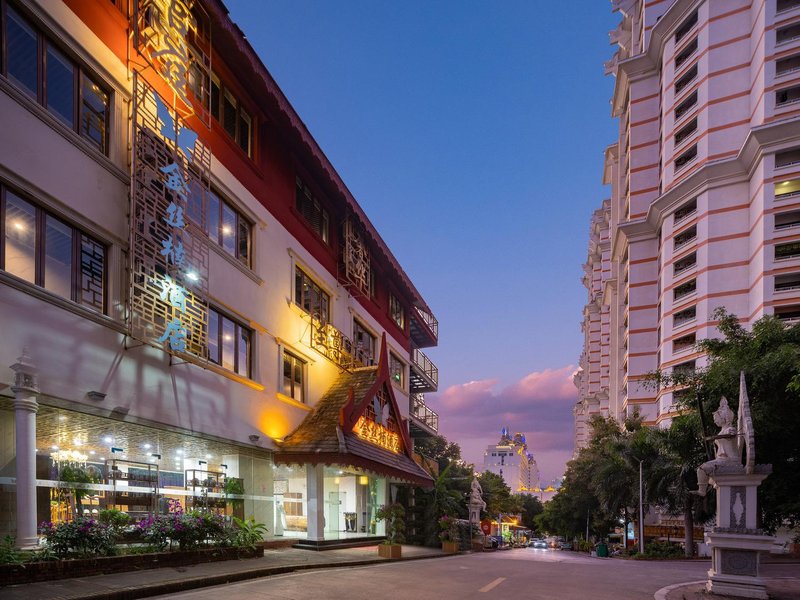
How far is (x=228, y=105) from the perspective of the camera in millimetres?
19234

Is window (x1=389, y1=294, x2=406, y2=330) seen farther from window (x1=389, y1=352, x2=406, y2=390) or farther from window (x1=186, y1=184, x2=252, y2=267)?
window (x1=186, y1=184, x2=252, y2=267)

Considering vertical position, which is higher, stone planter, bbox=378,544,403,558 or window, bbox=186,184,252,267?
window, bbox=186,184,252,267

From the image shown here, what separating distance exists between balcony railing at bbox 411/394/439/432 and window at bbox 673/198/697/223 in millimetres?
28041

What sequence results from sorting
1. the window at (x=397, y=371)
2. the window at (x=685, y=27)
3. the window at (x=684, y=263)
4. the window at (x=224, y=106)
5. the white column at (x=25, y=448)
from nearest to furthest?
the white column at (x=25, y=448), the window at (x=224, y=106), the window at (x=397, y=371), the window at (x=684, y=263), the window at (x=685, y=27)

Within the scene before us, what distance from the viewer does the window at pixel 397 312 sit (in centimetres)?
3712

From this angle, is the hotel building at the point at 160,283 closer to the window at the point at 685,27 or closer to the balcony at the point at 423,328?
the balcony at the point at 423,328

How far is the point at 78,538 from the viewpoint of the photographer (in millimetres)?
10961

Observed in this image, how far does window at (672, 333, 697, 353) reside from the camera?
1950 inches

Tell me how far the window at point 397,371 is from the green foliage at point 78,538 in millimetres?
25049

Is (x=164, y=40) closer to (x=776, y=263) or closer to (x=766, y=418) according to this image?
(x=766, y=418)

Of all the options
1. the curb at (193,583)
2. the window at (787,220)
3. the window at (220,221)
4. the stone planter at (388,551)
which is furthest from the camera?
the window at (787,220)

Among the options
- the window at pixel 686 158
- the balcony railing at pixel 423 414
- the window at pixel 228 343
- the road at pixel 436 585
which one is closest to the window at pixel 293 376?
the window at pixel 228 343

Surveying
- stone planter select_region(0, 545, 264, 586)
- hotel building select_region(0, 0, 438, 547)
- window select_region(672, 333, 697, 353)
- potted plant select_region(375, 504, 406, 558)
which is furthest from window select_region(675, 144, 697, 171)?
stone planter select_region(0, 545, 264, 586)

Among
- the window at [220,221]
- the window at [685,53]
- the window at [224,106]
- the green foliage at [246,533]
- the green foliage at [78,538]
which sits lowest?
the green foliage at [246,533]
